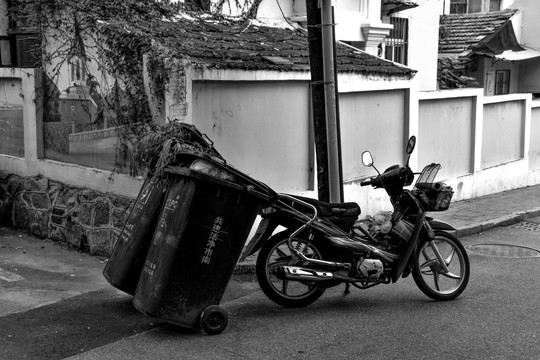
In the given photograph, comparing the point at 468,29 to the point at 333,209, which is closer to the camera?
the point at 333,209

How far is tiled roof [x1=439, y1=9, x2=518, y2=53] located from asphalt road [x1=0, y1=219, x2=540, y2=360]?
1217 cm

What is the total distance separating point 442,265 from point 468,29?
44.8 ft

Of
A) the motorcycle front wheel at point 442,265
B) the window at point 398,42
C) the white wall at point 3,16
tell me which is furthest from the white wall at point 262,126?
the window at point 398,42

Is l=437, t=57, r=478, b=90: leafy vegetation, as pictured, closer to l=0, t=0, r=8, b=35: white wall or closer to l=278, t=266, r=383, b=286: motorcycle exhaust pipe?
l=0, t=0, r=8, b=35: white wall

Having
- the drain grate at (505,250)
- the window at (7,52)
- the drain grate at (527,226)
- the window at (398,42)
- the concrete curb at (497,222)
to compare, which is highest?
the window at (398,42)

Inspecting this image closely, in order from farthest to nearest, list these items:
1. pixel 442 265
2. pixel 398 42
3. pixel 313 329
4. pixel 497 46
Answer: pixel 497 46, pixel 398 42, pixel 442 265, pixel 313 329

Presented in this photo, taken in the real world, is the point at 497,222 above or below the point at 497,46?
below

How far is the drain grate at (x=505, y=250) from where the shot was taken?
9.06 m

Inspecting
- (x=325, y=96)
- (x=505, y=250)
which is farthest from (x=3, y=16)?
(x=505, y=250)

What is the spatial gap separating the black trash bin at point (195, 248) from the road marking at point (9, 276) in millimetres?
2243

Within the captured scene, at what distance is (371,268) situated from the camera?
6.52m

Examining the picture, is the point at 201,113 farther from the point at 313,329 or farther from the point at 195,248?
the point at 313,329

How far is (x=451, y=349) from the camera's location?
5535 mm

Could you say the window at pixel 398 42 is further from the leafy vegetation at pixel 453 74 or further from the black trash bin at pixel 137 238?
the black trash bin at pixel 137 238
